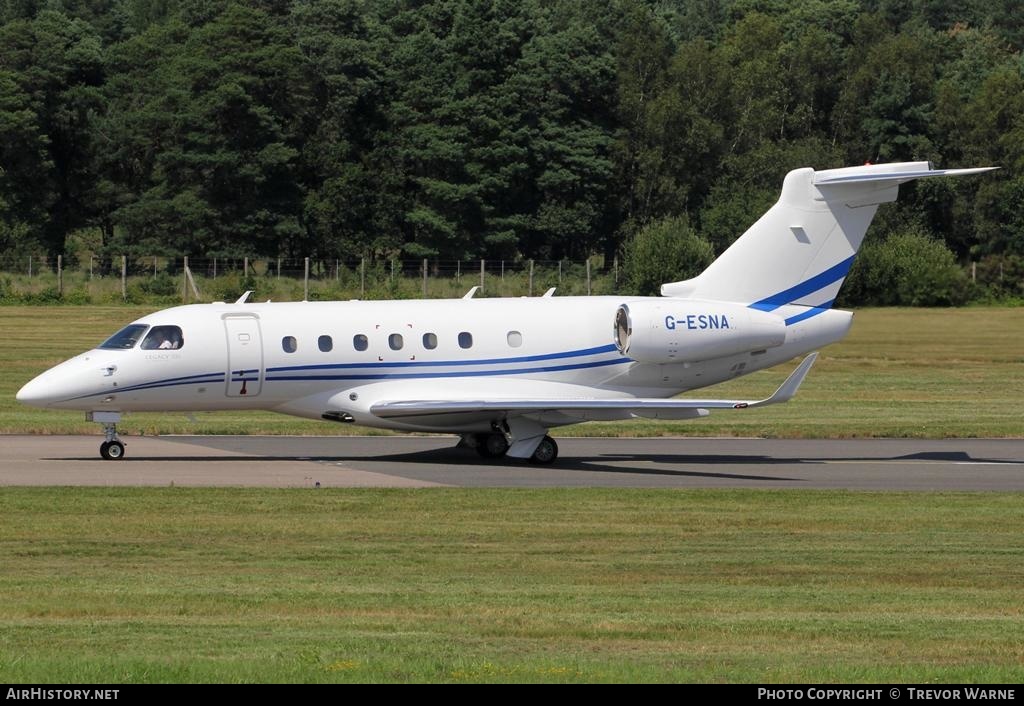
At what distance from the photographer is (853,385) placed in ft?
145

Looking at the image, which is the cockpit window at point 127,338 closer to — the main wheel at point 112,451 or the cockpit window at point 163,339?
the cockpit window at point 163,339

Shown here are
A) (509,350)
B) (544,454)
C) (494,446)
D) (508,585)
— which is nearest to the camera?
(508,585)

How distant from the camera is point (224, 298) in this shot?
6438 centimetres

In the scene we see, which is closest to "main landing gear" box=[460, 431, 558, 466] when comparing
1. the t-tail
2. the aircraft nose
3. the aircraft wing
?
the aircraft wing

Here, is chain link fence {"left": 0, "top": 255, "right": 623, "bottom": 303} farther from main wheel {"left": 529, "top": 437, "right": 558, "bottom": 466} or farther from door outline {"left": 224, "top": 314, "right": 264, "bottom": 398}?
main wheel {"left": 529, "top": 437, "right": 558, "bottom": 466}

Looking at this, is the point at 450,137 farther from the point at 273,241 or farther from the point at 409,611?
the point at 409,611

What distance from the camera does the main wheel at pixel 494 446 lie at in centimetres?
2788

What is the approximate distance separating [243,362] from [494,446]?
4.50 meters

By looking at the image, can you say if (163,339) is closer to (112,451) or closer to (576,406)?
(112,451)

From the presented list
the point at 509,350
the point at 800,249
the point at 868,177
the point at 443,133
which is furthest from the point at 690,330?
the point at 443,133

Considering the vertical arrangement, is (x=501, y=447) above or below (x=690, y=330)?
below

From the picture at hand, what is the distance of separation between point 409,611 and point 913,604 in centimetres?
455

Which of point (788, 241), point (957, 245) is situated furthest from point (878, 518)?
point (957, 245)

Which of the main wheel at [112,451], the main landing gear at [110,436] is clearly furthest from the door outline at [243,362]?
the main wheel at [112,451]
